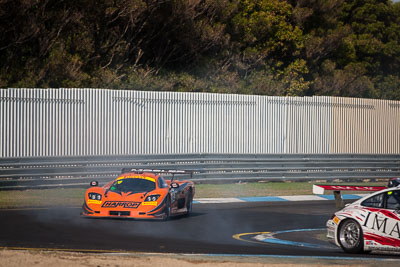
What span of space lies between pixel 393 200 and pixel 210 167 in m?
13.5

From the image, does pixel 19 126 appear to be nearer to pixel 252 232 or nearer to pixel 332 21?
pixel 252 232

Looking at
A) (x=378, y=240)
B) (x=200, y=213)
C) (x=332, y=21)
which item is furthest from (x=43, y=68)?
(x=332, y=21)

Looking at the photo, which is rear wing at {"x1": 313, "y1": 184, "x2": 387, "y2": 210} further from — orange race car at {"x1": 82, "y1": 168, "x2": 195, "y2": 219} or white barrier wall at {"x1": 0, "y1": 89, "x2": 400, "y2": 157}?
white barrier wall at {"x1": 0, "y1": 89, "x2": 400, "y2": 157}

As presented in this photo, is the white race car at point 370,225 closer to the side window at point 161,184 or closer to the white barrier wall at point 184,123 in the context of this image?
the side window at point 161,184

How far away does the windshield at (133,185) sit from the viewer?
1711cm

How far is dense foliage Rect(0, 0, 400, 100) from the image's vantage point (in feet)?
103

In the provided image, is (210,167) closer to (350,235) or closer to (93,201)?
(93,201)

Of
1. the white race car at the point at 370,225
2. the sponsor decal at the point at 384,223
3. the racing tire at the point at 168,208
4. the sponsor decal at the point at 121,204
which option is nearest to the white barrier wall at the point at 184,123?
the sponsor decal at the point at 121,204

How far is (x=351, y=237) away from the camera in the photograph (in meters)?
12.6

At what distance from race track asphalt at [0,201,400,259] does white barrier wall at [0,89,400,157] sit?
503cm

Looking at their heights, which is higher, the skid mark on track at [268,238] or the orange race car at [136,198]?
the orange race car at [136,198]

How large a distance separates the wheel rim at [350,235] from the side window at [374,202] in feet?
1.49

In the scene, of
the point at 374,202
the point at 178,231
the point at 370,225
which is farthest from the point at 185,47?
the point at 370,225

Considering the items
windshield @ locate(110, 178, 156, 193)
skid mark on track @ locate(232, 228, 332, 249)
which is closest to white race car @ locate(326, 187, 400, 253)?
skid mark on track @ locate(232, 228, 332, 249)
